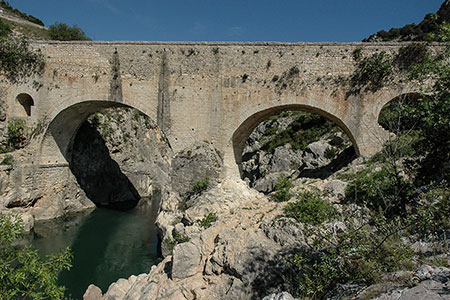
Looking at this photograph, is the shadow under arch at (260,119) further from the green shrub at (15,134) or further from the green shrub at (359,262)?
the green shrub at (15,134)

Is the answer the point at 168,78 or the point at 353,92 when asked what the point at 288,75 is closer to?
the point at 353,92

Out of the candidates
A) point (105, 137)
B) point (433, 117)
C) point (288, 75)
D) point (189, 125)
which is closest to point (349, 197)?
point (433, 117)

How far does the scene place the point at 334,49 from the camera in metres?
10.4

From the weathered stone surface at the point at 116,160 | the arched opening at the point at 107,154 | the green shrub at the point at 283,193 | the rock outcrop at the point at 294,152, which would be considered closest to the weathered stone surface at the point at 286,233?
the green shrub at the point at 283,193

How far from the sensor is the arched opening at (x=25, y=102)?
44.9 feet

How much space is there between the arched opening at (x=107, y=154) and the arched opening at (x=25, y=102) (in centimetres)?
141

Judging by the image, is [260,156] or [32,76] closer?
[32,76]

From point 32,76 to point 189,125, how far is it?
7.48 m

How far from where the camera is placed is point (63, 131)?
1507 cm

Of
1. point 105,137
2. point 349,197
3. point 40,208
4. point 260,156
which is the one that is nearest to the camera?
point 349,197

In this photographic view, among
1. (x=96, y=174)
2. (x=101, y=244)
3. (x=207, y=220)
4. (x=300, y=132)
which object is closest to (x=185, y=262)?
(x=207, y=220)

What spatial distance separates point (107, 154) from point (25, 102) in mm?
6655

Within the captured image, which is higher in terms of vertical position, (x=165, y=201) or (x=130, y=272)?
(x=165, y=201)

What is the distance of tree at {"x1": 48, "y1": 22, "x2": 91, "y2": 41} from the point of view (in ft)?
73.9
